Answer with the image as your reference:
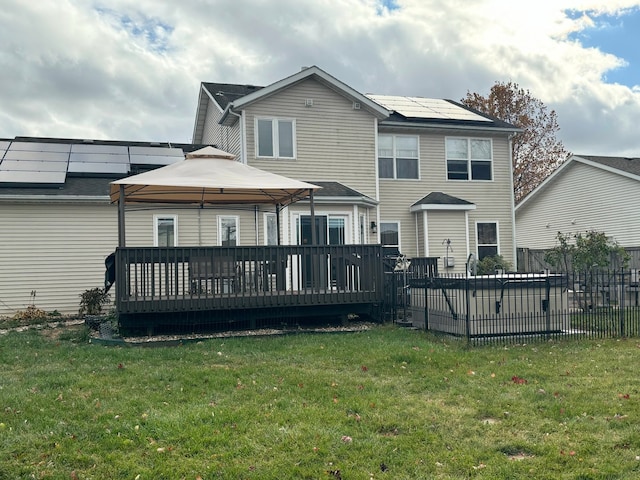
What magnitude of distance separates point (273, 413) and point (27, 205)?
35.4 feet

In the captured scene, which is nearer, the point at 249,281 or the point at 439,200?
the point at 249,281

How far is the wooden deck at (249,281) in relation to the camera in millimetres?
9219

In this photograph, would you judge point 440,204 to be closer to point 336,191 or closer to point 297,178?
point 336,191

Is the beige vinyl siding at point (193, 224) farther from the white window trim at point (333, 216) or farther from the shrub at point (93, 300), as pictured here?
the shrub at point (93, 300)

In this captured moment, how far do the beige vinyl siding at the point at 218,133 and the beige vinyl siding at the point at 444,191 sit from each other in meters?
4.76

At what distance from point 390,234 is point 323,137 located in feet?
12.3

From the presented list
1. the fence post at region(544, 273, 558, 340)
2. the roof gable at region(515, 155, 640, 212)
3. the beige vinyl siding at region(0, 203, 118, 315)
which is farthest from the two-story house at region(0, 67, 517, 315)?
the fence post at region(544, 273, 558, 340)

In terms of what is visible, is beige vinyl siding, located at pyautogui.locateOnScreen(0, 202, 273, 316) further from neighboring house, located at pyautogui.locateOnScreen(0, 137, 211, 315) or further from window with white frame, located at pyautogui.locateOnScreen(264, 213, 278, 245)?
window with white frame, located at pyautogui.locateOnScreen(264, 213, 278, 245)

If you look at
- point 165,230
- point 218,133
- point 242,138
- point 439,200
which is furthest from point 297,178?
point 439,200

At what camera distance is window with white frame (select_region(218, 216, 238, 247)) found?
1469 centimetres

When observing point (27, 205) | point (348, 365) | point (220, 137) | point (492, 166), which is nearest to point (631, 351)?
point (348, 365)

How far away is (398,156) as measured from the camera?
17.6 metres

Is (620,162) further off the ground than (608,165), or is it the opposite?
(620,162)

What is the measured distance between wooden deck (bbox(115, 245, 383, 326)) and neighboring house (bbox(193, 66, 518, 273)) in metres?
4.39
